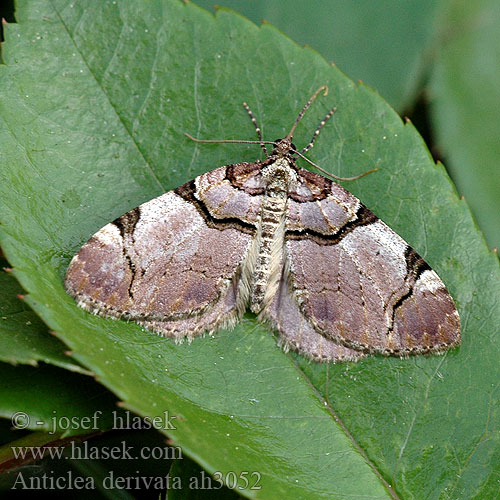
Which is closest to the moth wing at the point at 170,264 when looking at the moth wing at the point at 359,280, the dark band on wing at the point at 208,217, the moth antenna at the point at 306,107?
the dark band on wing at the point at 208,217

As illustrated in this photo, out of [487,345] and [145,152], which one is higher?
[145,152]

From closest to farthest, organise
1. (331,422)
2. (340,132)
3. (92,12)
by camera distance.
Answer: (331,422)
(92,12)
(340,132)

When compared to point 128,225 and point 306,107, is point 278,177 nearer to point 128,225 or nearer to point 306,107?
point 306,107

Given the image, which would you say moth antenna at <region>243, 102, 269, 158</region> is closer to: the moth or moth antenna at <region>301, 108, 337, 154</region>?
the moth

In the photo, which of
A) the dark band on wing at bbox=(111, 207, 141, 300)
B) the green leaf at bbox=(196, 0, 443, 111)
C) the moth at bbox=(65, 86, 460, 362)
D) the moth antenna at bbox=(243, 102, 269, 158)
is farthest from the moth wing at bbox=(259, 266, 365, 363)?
the green leaf at bbox=(196, 0, 443, 111)

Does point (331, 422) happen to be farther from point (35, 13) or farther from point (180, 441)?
point (35, 13)

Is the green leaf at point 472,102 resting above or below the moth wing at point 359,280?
above

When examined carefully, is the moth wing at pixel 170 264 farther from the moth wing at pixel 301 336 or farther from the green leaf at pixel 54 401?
the green leaf at pixel 54 401

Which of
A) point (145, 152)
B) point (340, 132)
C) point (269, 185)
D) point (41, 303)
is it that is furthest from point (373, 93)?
point (41, 303)
